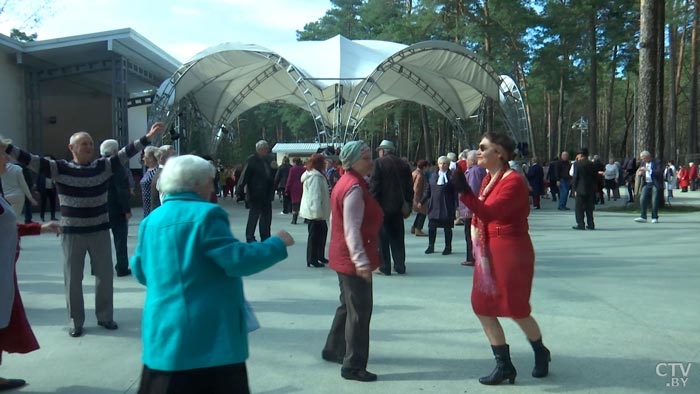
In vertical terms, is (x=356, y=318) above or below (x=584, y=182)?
below

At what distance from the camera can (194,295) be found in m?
2.71

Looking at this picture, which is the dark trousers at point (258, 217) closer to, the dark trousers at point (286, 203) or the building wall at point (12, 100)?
the dark trousers at point (286, 203)

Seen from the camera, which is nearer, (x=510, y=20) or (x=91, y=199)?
(x=91, y=199)

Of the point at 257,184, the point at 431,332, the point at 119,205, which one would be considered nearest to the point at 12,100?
the point at 257,184

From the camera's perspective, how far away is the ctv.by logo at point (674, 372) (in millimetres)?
4414

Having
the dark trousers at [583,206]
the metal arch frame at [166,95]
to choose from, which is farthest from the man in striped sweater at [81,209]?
the metal arch frame at [166,95]

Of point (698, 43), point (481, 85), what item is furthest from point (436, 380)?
point (698, 43)

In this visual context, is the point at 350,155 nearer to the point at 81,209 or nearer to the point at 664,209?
the point at 81,209

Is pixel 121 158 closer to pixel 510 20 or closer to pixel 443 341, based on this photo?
pixel 443 341

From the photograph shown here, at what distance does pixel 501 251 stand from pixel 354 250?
3.29ft

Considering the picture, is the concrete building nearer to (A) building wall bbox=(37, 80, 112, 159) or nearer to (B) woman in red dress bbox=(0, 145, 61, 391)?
(A) building wall bbox=(37, 80, 112, 159)

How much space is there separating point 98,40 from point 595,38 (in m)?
23.4

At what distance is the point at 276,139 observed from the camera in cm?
8200

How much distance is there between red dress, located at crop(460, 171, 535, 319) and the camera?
166 inches
